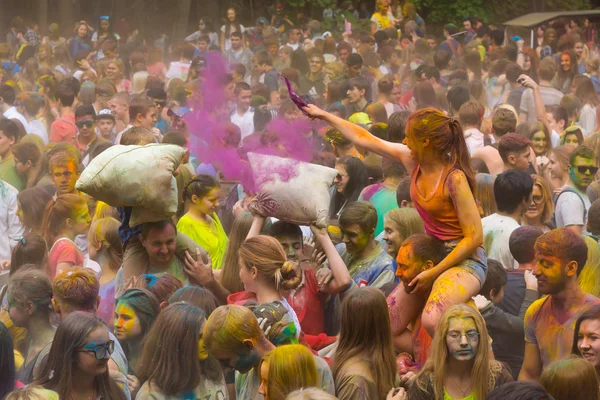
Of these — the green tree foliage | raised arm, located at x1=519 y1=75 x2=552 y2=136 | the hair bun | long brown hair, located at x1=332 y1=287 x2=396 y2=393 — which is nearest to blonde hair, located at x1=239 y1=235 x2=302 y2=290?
the hair bun

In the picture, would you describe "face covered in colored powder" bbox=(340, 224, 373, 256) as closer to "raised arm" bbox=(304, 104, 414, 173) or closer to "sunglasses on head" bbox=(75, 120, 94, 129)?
"raised arm" bbox=(304, 104, 414, 173)

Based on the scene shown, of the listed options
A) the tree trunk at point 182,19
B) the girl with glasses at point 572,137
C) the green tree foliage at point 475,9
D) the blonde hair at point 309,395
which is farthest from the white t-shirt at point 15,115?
the green tree foliage at point 475,9

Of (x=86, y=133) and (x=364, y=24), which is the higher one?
(x=86, y=133)

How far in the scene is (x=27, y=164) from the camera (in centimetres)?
892

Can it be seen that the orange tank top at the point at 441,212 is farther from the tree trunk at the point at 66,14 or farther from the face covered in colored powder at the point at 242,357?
the tree trunk at the point at 66,14

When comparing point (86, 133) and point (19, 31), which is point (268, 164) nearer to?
point (86, 133)

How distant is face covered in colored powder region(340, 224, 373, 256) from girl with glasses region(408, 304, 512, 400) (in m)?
1.50

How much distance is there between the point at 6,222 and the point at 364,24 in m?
19.8

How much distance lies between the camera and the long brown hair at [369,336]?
193 inches

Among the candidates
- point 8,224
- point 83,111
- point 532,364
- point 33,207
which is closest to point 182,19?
point 83,111

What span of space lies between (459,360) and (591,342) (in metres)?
0.64

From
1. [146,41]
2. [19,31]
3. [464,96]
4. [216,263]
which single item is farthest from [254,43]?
[216,263]

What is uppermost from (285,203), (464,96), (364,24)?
(285,203)

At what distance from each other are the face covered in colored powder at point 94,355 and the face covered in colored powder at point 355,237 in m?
1.94
